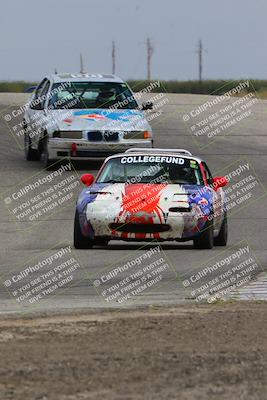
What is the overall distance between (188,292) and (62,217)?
307 inches

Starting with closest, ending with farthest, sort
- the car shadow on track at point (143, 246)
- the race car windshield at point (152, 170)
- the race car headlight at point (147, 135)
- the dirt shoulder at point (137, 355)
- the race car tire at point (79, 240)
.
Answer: the dirt shoulder at point (137, 355) < the race car tire at point (79, 240) < the car shadow on track at point (143, 246) < the race car windshield at point (152, 170) < the race car headlight at point (147, 135)

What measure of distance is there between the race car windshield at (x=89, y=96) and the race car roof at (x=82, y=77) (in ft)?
0.30

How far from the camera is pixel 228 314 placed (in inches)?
357

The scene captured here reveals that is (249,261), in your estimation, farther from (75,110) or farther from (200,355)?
(75,110)

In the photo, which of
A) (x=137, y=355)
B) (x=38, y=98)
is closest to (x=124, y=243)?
(x=137, y=355)

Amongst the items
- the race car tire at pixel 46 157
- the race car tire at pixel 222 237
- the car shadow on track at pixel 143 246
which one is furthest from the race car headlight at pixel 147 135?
the race car tire at pixel 222 237

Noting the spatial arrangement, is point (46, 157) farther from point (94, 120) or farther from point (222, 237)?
point (222, 237)

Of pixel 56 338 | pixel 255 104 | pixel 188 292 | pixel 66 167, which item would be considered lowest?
pixel 255 104

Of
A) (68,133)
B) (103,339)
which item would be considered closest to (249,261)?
(103,339)

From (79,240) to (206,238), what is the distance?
4.68 ft

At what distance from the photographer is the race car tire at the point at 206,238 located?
46.8ft

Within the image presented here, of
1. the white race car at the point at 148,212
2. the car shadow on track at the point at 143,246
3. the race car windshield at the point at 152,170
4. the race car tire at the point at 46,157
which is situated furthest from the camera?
the race car tire at the point at 46,157

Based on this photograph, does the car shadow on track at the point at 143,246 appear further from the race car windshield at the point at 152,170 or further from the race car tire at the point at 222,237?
the race car windshield at the point at 152,170

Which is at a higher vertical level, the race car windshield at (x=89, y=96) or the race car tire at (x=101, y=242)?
the race car tire at (x=101, y=242)
